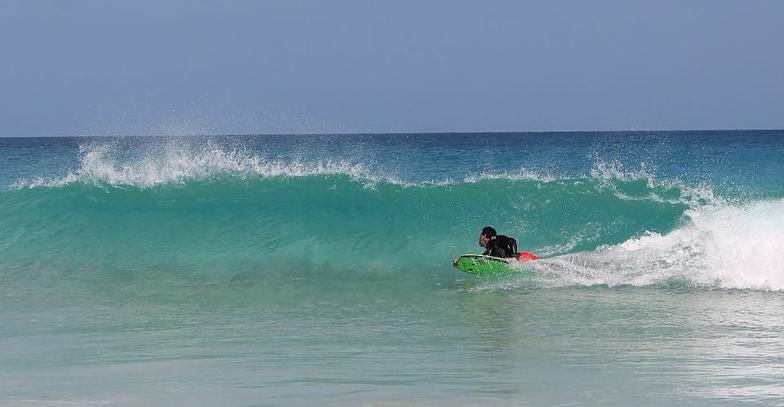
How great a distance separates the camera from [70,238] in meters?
17.9

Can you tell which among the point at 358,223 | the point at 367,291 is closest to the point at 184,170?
the point at 358,223

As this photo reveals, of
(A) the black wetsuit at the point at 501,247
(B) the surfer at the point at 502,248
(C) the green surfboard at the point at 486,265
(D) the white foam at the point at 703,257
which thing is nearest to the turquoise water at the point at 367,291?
(D) the white foam at the point at 703,257

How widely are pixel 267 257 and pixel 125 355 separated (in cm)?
801

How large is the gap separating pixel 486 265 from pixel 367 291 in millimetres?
1763

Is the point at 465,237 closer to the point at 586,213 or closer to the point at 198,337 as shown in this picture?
the point at 586,213

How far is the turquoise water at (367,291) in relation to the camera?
7.32 meters

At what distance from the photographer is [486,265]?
13.5 metres

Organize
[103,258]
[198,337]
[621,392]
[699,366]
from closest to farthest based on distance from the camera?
[621,392] < [699,366] < [198,337] < [103,258]

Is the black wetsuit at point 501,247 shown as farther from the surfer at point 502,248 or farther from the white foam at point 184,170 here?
the white foam at point 184,170

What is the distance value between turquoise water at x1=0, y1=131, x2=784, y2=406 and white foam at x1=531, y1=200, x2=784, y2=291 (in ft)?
0.14

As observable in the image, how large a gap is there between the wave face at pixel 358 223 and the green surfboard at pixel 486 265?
435 mm

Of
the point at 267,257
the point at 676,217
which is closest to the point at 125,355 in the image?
the point at 267,257

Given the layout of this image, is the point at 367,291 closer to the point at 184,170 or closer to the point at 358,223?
the point at 358,223

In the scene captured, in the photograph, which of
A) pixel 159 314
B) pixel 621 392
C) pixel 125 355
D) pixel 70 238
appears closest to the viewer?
pixel 621 392
